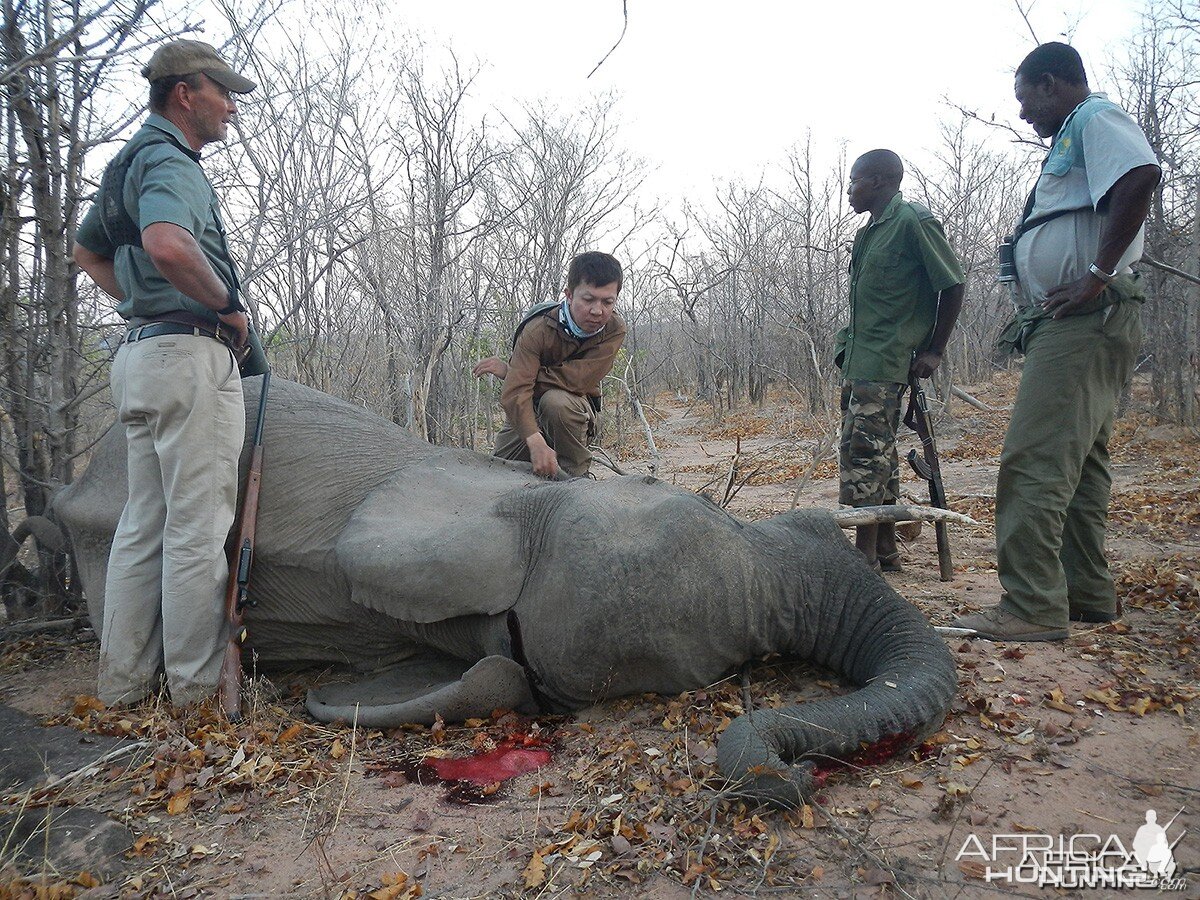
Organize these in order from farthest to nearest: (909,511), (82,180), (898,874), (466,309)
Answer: (466,309)
(82,180)
(909,511)
(898,874)

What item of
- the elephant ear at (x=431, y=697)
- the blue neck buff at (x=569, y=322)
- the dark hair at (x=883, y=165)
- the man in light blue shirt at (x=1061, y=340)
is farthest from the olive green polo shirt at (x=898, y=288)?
the elephant ear at (x=431, y=697)

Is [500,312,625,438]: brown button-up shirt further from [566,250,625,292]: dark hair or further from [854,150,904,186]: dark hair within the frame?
[854,150,904,186]: dark hair

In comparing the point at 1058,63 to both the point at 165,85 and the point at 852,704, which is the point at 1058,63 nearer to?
the point at 852,704

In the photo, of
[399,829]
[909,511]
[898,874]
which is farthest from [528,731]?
[909,511]

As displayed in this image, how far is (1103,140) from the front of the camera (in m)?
2.99

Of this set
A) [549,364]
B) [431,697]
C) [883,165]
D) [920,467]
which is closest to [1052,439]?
[920,467]

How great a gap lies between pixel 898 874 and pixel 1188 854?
28.4 inches

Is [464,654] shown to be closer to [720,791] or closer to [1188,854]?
[720,791]

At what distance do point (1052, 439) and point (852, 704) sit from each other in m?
1.63

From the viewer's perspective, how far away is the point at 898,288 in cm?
→ 420

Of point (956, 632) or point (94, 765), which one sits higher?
point (956, 632)

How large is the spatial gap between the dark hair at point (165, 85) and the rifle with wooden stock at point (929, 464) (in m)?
3.63

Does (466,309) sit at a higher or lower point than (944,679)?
higher

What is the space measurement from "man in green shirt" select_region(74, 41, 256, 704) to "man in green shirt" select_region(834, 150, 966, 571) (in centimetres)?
309
